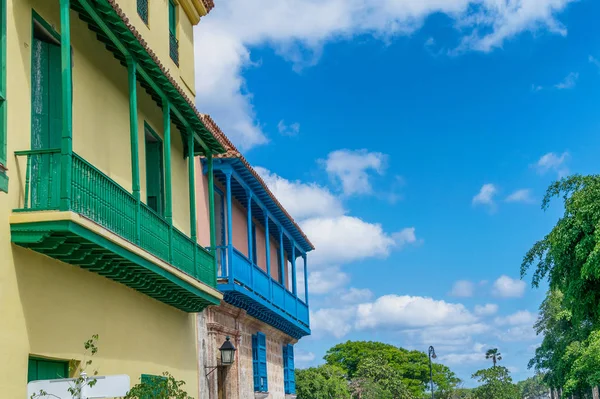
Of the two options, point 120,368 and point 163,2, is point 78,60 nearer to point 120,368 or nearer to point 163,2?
point 120,368

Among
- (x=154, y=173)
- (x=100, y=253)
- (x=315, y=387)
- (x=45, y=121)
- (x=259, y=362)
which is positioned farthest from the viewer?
(x=315, y=387)

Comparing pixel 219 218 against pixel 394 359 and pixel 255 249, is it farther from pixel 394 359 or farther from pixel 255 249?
pixel 394 359

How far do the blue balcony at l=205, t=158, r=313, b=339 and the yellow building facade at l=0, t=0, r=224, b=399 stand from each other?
2032mm

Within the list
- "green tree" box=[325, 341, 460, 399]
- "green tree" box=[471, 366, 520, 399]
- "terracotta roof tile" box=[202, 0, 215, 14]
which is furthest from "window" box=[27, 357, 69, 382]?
"green tree" box=[325, 341, 460, 399]

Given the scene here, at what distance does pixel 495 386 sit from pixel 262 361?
157 feet

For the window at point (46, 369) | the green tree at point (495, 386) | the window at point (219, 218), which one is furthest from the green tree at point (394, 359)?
the window at point (46, 369)

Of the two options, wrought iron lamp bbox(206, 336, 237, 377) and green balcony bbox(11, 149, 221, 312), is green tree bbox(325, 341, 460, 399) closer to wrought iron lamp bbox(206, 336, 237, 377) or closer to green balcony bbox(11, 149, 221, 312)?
wrought iron lamp bbox(206, 336, 237, 377)

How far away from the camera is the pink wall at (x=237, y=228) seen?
16234 mm

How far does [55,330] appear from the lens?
28.0 ft

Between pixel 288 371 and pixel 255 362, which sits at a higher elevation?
pixel 255 362

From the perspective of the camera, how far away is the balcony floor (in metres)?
7.73

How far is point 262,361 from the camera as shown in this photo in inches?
795

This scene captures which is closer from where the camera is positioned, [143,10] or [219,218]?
[143,10]

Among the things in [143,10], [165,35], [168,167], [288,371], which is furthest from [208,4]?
[288,371]
